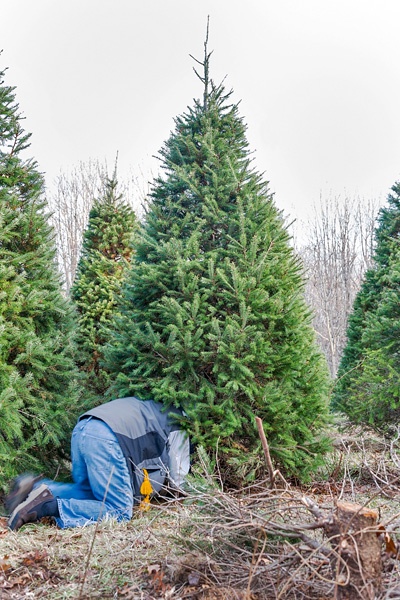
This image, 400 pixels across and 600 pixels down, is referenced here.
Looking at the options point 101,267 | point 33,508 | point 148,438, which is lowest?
point 33,508

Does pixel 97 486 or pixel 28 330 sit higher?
pixel 28 330

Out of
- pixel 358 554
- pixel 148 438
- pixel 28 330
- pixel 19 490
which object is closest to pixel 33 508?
pixel 19 490

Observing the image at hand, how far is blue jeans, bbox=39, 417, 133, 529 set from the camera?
3541 mm

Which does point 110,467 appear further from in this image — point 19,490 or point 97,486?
point 19,490

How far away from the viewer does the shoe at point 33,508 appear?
11.1 feet

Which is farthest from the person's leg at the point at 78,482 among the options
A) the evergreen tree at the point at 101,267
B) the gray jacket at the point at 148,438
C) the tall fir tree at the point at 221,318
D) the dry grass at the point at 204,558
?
the evergreen tree at the point at 101,267

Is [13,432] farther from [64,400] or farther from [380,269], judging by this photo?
[380,269]

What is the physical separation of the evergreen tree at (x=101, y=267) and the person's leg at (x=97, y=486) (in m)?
3.69

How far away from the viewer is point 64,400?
459 cm

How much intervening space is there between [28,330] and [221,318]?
1.86 m

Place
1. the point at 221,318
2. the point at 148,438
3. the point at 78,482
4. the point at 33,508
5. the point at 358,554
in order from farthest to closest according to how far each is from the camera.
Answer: the point at 221,318 < the point at 148,438 < the point at 78,482 < the point at 33,508 < the point at 358,554

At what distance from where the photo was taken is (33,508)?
345 centimetres

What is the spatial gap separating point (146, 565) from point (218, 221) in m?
3.14

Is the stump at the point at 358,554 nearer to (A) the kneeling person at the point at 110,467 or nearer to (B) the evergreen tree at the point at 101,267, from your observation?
(A) the kneeling person at the point at 110,467
